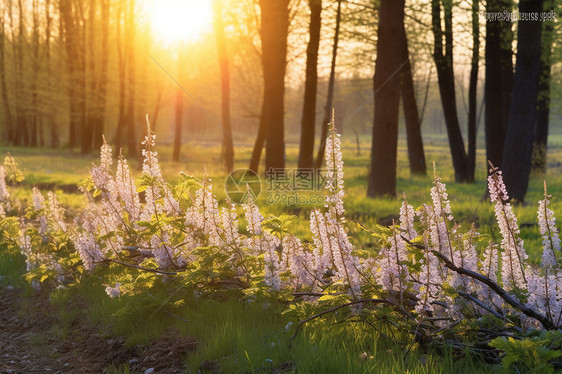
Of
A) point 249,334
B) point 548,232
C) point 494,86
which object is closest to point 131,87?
point 494,86

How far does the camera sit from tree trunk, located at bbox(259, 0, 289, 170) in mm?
13352

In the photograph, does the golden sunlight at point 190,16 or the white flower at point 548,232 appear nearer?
the white flower at point 548,232

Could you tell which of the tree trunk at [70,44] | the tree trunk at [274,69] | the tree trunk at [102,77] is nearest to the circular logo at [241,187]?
the tree trunk at [274,69]

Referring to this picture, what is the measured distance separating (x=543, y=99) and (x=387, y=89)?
13012 mm

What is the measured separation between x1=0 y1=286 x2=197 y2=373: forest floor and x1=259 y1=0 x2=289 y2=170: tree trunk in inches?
372

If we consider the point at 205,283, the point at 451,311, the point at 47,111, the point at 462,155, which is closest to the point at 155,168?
the point at 205,283

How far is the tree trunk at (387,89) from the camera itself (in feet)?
35.9

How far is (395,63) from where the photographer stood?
1102cm

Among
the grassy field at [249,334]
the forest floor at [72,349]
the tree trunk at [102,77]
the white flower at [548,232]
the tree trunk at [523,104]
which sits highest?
the tree trunk at [102,77]

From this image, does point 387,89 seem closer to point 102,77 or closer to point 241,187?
point 241,187

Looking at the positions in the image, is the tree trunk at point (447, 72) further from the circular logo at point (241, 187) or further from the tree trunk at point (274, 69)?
the circular logo at point (241, 187)

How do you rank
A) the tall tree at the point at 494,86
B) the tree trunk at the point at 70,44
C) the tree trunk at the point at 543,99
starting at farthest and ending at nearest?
the tree trunk at the point at 70,44, the tree trunk at the point at 543,99, the tall tree at the point at 494,86

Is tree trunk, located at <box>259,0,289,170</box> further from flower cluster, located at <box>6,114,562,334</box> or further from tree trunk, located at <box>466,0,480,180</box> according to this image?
flower cluster, located at <box>6,114,562,334</box>

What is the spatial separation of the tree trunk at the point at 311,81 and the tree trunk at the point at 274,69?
2036 millimetres
